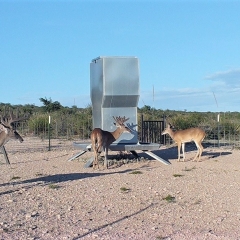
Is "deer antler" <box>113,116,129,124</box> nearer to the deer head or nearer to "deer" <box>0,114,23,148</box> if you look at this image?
the deer head

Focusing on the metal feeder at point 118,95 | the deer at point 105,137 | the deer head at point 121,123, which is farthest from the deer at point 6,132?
the deer head at point 121,123

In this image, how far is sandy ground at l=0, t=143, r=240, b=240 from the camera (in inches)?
374

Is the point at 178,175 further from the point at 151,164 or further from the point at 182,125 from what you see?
the point at 182,125

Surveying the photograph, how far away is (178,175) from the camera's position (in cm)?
1658

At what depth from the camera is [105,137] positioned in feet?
61.9

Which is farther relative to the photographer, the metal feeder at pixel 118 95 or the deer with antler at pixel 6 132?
the metal feeder at pixel 118 95

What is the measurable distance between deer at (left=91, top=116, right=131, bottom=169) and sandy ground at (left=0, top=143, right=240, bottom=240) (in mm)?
691

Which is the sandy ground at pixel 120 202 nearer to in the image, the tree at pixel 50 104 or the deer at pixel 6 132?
the deer at pixel 6 132

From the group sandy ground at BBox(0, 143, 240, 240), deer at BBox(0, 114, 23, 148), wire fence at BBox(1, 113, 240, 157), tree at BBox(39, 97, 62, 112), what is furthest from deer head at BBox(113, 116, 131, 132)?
tree at BBox(39, 97, 62, 112)

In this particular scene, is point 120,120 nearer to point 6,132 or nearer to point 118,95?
point 118,95

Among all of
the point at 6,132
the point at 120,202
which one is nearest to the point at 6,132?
the point at 6,132

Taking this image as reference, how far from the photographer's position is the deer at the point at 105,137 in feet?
61.2

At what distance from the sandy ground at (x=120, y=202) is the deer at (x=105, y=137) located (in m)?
0.69

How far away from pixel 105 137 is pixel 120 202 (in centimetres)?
687
